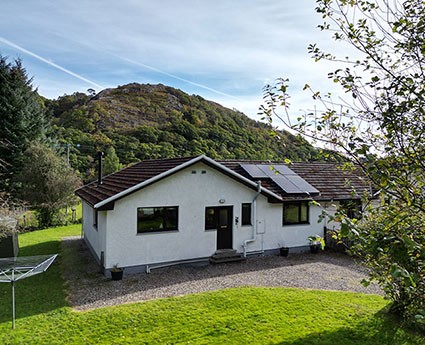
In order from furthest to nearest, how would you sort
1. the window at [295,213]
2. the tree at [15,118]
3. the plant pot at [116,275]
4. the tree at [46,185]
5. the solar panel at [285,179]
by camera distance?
the tree at [15,118], the tree at [46,185], the solar panel at [285,179], the window at [295,213], the plant pot at [116,275]

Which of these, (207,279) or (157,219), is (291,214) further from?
(157,219)

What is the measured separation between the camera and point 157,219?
13.4 m

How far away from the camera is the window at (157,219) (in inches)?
512

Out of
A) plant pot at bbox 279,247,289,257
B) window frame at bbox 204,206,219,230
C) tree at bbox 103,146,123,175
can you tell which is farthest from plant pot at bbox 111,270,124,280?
tree at bbox 103,146,123,175

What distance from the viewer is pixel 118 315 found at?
8.65 m

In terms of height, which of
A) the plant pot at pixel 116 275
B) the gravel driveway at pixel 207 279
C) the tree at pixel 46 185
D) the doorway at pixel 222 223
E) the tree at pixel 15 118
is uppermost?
the tree at pixel 15 118

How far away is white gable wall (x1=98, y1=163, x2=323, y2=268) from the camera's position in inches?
492

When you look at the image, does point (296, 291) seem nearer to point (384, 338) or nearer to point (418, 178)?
point (384, 338)

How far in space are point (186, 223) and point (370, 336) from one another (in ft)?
27.2

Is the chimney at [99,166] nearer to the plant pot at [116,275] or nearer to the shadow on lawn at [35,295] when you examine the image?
the shadow on lawn at [35,295]

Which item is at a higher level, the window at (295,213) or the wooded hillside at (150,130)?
the wooded hillside at (150,130)

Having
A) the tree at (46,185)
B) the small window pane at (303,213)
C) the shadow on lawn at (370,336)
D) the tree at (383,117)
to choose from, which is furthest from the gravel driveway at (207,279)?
the tree at (46,185)

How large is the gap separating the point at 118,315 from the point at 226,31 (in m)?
9.66

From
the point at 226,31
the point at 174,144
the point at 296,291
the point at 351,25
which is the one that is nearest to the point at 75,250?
the point at 296,291
